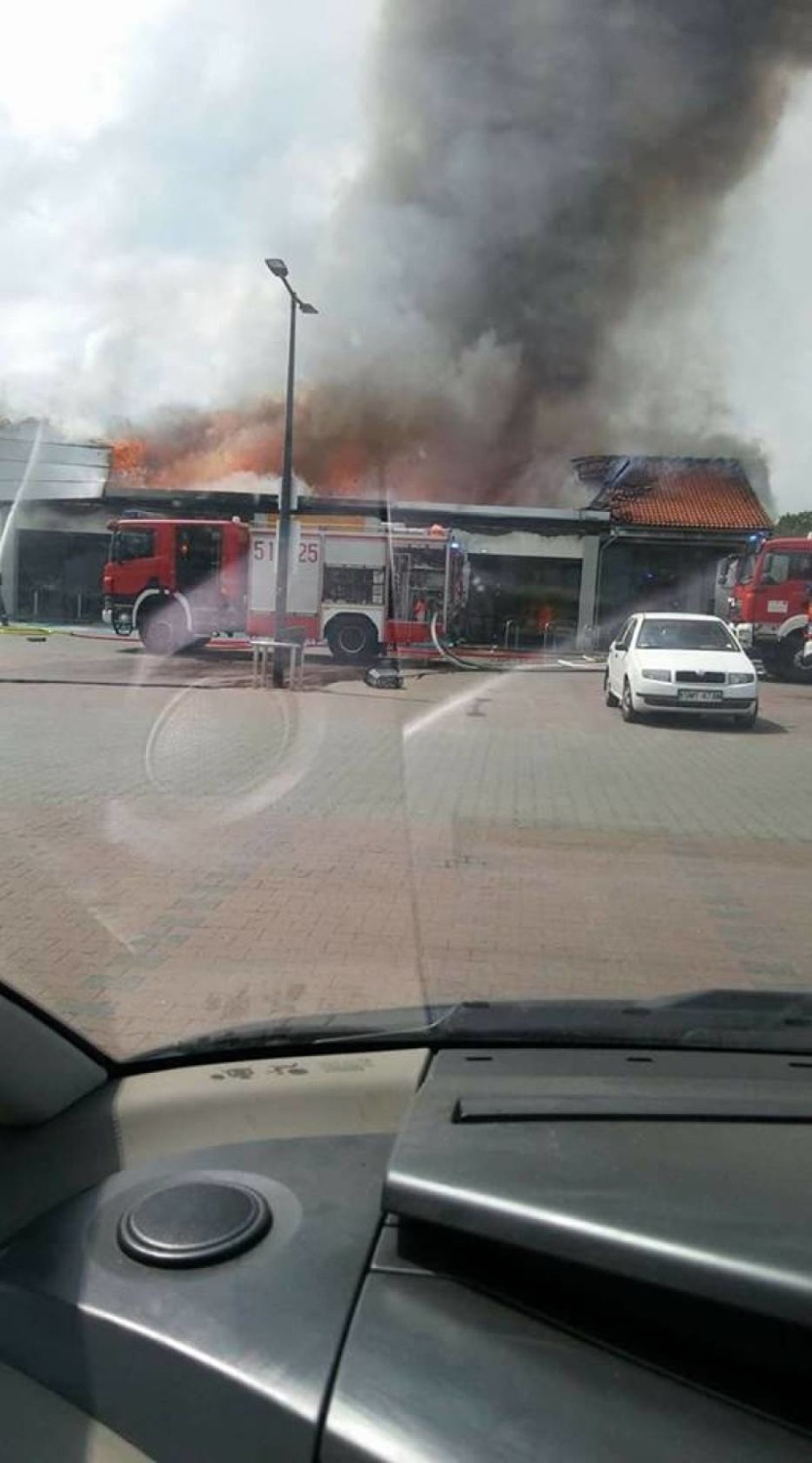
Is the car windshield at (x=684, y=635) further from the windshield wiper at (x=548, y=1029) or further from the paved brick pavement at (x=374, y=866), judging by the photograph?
the windshield wiper at (x=548, y=1029)

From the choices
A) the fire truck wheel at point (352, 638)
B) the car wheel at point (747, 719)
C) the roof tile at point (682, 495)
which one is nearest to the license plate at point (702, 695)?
the car wheel at point (747, 719)

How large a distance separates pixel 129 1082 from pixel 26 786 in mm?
6585

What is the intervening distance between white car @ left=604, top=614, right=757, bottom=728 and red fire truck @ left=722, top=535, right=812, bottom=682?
25.0ft

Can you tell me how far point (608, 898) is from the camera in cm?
583

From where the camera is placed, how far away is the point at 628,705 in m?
14.9

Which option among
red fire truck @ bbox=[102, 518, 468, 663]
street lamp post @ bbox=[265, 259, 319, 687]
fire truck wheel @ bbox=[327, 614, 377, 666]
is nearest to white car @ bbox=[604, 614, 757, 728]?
street lamp post @ bbox=[265, 259, 319, 687]

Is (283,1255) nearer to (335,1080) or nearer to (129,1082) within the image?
(335,1080)

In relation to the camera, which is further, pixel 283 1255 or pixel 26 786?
pixel 26 786

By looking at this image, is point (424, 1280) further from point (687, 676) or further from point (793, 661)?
point (793, 661)

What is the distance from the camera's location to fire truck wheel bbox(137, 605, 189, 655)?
23.5 metres

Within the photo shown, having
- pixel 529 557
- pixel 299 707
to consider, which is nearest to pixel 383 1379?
pixel 299 707

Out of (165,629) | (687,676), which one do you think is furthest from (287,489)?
(687,676)

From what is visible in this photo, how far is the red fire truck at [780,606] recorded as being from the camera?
74.9 feet

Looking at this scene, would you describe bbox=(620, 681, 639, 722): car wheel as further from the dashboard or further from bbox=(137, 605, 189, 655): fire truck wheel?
the dashboard
